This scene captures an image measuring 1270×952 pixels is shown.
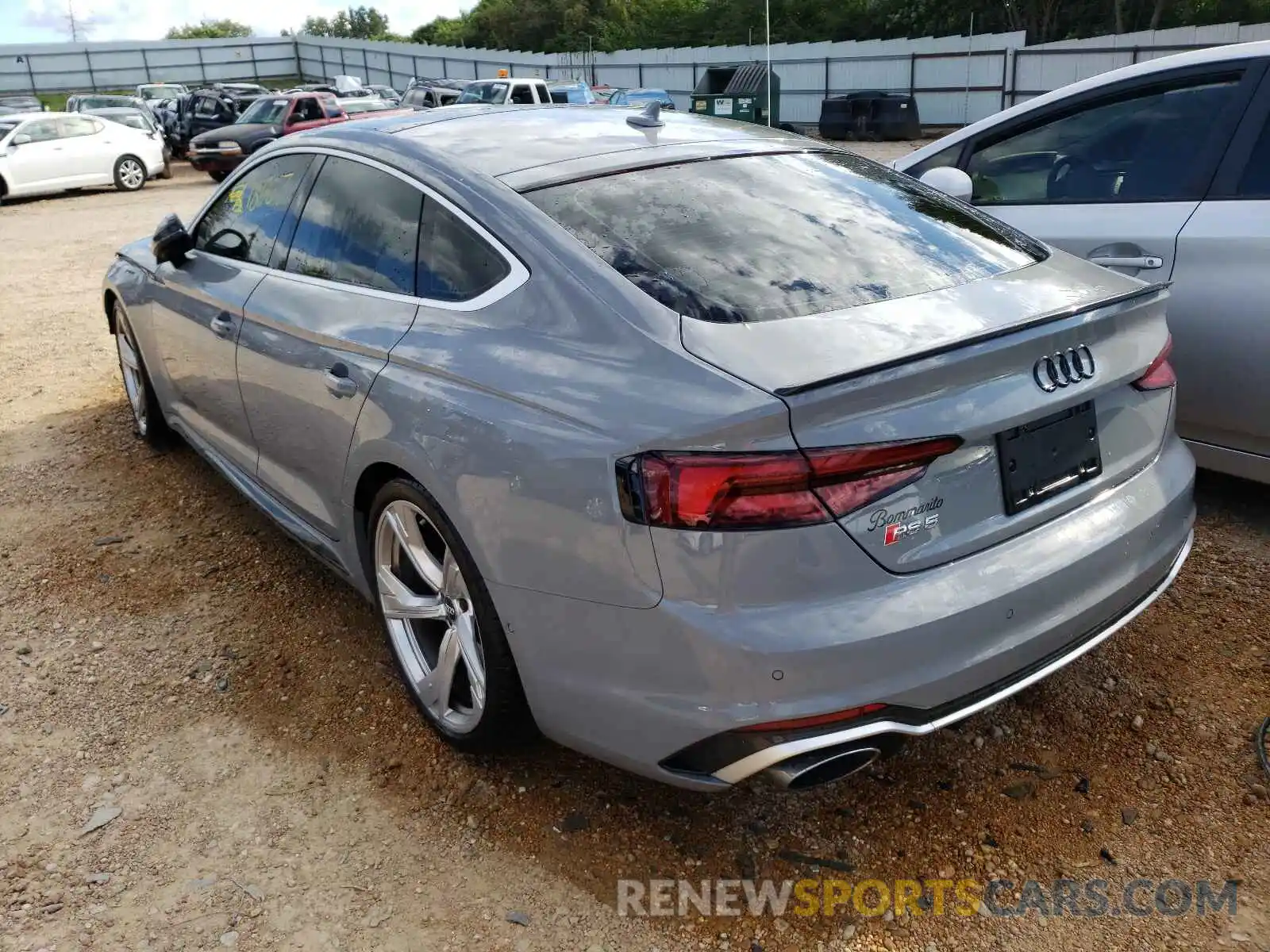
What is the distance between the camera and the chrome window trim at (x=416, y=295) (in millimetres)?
2574

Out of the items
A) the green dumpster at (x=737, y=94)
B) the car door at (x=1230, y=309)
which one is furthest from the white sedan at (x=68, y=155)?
the car door at (x=1230, y=309)

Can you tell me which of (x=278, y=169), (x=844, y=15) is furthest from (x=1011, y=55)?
(x=278, y=169)

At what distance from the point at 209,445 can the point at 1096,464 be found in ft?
10.7

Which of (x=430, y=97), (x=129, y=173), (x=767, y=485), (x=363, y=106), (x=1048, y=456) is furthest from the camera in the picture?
(x=430, y=97)

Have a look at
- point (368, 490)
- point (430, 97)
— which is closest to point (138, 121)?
point (430, 97)

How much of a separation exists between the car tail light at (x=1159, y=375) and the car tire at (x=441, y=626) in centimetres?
165

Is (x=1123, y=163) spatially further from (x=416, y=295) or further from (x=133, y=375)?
(x=133, y=375)

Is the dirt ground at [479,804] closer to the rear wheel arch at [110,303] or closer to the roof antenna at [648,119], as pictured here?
the roof antenna at [648,119]

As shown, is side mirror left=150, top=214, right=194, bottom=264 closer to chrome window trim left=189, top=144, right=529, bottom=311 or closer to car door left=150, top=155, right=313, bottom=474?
car door left=150, top=155, right=313, bottom=474

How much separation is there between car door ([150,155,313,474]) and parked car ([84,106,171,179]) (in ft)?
64.3

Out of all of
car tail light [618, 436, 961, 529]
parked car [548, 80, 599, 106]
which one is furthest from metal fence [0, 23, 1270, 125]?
car tail light [618, 436, 961, 529]

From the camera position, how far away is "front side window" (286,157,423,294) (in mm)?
2953

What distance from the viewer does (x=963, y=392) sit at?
2.16 metres

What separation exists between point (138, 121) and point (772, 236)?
23508 millimetres
